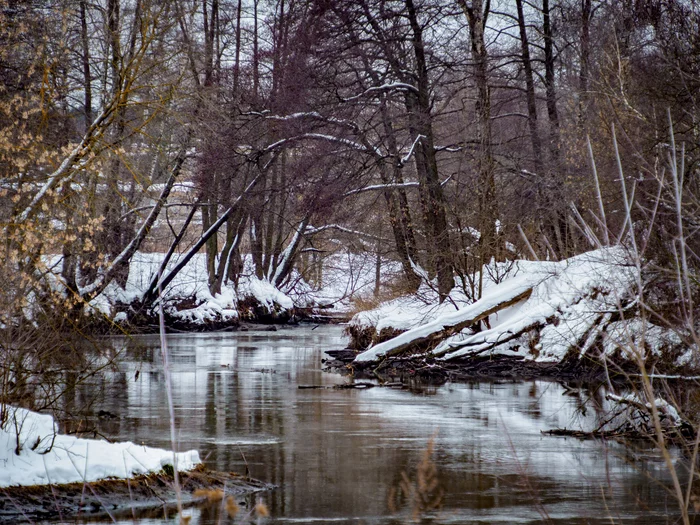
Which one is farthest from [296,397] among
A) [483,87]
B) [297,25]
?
[297,25]

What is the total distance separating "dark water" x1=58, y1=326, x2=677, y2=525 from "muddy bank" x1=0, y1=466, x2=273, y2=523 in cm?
33

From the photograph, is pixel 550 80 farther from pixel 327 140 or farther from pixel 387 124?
pixel 327 140

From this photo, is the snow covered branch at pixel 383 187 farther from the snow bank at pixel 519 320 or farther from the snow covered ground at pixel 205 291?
the snow bank at pixel 519 320

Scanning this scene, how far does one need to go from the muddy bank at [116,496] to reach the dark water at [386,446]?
0.33 metres

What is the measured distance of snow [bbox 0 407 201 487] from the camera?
8336mm

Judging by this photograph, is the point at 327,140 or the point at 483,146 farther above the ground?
the point at 327,140

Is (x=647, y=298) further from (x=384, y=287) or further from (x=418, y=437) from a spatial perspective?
(x=384, y=287)

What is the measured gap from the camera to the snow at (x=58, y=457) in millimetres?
8336

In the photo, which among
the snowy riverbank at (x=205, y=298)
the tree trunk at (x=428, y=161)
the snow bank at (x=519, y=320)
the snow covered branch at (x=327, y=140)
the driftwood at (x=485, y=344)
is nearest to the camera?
the snow bank at (x=519, y=320)

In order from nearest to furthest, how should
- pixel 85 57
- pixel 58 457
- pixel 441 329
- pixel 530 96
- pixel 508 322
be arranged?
1. pixel 58 457
2. pixel 85 57
3. pixel 508 322
4. pixel 441 329
5. pixel 530 96

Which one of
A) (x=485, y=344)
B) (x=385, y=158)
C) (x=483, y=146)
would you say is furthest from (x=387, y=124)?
(x=485, y=344)

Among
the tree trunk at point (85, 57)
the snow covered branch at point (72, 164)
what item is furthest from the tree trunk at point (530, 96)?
the snow covered branch at point (72, 164)

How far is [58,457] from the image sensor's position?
866 centimetres

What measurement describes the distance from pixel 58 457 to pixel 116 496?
67cm
